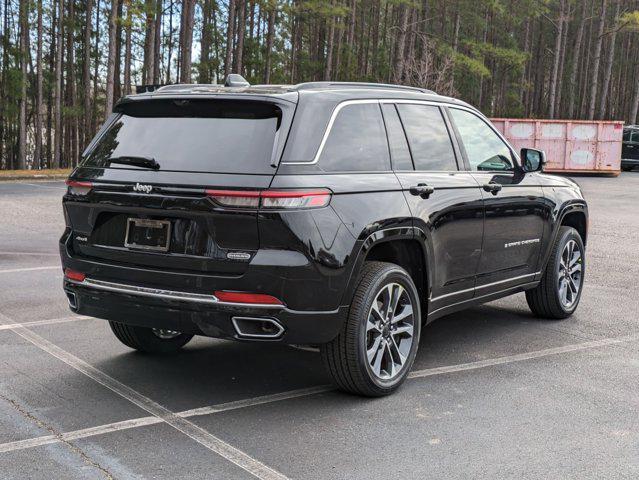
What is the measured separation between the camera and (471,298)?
19.5ft

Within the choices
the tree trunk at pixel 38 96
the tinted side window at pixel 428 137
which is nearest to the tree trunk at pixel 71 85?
the tree trunk at pixel 38 96

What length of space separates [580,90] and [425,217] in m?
86.8

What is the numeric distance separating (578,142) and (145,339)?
29.5m

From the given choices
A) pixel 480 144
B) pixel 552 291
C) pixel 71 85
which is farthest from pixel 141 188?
pixel 71 85

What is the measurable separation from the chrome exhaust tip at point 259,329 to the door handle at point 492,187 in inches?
88.1

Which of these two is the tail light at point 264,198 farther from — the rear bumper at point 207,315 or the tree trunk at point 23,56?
the tree trunk at point 23,56

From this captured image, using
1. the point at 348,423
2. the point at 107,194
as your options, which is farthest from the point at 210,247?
the point at 348,423

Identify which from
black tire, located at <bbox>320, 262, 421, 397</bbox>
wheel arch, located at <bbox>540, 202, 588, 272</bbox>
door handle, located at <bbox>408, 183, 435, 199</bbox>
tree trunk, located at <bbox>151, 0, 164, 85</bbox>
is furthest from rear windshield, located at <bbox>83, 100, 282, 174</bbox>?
tree trunk, located at <bbox>151, 0, 164, 85</bbox>

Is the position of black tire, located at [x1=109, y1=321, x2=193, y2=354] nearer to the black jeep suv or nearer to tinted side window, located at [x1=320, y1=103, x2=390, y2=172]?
the black jeep suv

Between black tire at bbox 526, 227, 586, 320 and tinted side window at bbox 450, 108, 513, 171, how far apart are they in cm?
98

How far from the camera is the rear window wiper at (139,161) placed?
4.69m

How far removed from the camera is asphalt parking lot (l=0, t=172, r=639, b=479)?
389cm

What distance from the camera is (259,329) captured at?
4449 millimetres

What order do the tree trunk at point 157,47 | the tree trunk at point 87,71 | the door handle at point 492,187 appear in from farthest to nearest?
1. the tree trunk at point 87,71
2. the tree trunk at point 157,47
3. the door handle at point 492,187
